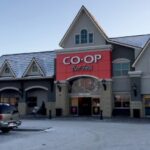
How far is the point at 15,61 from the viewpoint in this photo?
45.2 meters

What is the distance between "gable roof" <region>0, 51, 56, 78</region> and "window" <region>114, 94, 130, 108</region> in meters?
8.46

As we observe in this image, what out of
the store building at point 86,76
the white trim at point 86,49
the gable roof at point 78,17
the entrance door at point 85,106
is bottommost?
the entrance door at point 85,106

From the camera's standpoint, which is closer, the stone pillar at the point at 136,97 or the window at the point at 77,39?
the stone pillar at the point at 136,97

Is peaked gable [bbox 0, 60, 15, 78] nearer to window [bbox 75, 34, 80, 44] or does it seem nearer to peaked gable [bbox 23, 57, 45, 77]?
peaked gable [bbox 23, 57, 45, 77]

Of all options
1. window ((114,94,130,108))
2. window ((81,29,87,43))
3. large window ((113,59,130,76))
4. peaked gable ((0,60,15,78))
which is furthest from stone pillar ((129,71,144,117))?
peaked gable ((0,60,15,78))

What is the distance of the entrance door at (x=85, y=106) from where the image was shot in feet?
128

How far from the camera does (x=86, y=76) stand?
1490 inches

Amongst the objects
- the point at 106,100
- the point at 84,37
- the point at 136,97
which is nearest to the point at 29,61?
the point at 84,37

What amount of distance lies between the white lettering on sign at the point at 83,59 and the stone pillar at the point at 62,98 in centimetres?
263

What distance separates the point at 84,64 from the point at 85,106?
5.15 m

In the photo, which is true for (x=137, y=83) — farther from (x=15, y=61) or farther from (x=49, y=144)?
(x=49, y=144)

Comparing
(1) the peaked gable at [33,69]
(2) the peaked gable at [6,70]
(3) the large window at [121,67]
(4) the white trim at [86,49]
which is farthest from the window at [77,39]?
(2) the peaked gable at [6,70]

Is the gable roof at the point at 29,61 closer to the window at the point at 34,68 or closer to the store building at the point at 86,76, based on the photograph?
the store building at the point at 86,76

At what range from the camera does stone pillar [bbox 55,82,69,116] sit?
38.7m
